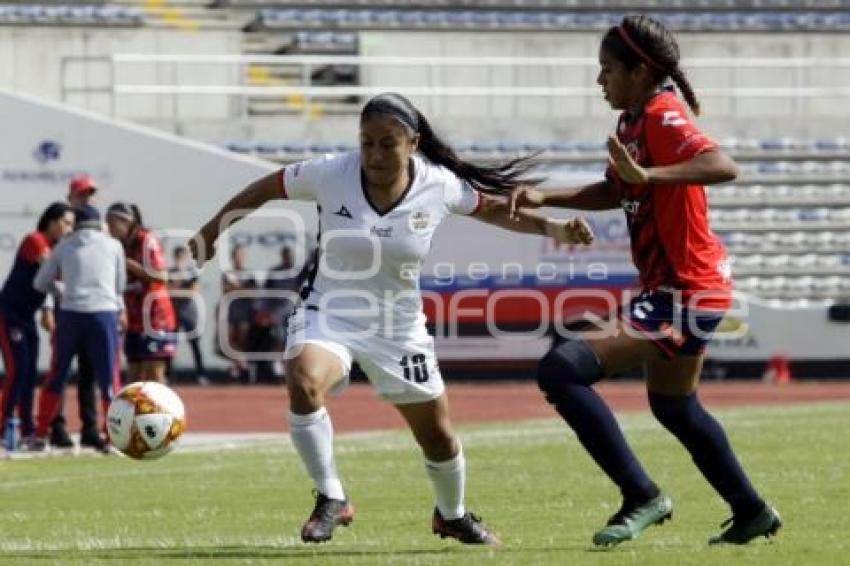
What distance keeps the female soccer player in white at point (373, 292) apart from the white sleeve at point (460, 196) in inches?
0.6

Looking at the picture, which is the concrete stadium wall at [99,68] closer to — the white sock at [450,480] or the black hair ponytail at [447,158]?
the black hair ponytail at [447,158]

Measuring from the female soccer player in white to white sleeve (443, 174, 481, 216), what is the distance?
0.01 meters

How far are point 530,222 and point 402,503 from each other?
3.29 m

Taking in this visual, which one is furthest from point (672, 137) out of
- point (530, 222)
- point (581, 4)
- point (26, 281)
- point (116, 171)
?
point (581, 4)

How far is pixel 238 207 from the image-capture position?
890cm

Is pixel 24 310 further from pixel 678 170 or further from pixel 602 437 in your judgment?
pixel 678 170

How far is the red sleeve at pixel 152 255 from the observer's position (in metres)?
16.8

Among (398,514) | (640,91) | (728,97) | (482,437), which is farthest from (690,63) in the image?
(640,91)

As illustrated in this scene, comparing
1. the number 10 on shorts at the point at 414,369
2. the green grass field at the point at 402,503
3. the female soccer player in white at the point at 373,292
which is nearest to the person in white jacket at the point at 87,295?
the green grass field at the point at 402,503

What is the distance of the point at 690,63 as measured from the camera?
109ft

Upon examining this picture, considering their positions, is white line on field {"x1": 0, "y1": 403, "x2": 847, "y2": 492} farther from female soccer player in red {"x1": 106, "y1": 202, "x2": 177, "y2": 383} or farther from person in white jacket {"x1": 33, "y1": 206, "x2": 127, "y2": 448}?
person in white jacket {"x1": 33, "y1": 206, "x2": 127, "y2": 448}

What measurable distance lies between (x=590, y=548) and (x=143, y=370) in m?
9.10

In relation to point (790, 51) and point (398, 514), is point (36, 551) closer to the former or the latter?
point (398, 514)

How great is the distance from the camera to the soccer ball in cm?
989
